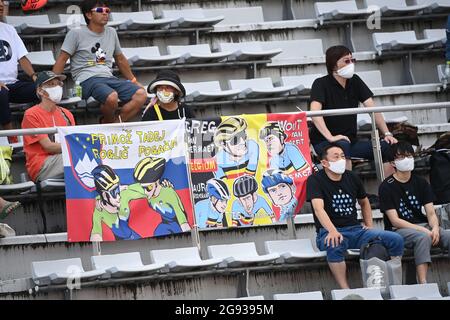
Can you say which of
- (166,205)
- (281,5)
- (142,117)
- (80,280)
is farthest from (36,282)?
(281,5)

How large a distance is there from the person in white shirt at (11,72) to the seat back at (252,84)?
2.02 m

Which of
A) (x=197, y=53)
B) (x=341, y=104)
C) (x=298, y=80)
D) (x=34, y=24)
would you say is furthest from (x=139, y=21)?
(x=341, y=104)

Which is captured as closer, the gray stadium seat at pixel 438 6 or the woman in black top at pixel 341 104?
the woman in black top at pixel 341 104

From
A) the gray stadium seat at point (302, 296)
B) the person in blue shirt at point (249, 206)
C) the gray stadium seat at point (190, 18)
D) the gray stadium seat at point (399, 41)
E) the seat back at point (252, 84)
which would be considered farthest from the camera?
the gray stadium seat at point (399, 41)

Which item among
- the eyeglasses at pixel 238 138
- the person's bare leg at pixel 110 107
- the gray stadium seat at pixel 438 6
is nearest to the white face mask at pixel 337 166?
the eyeglasses at pixel 238 138

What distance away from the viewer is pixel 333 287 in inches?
421

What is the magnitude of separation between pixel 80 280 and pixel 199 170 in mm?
1436

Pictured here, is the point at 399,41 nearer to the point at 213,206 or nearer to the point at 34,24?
the point at 34,24

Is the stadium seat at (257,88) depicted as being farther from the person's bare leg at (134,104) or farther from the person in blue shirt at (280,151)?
the person in blue shirt at (280,151)

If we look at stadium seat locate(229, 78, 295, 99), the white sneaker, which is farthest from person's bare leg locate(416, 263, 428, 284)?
the white sneaker

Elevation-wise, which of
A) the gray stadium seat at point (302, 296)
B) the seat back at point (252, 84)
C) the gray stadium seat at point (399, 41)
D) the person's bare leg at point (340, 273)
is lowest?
the gray stadium seat at point (302, 296)

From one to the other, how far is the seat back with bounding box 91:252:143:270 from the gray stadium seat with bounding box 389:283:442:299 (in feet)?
6.46

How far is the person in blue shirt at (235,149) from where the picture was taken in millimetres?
10820

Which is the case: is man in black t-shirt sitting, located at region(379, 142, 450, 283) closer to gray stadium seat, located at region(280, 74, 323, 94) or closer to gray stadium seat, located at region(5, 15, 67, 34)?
gray stadium seat, located at region(280, 74, 323, 94)
